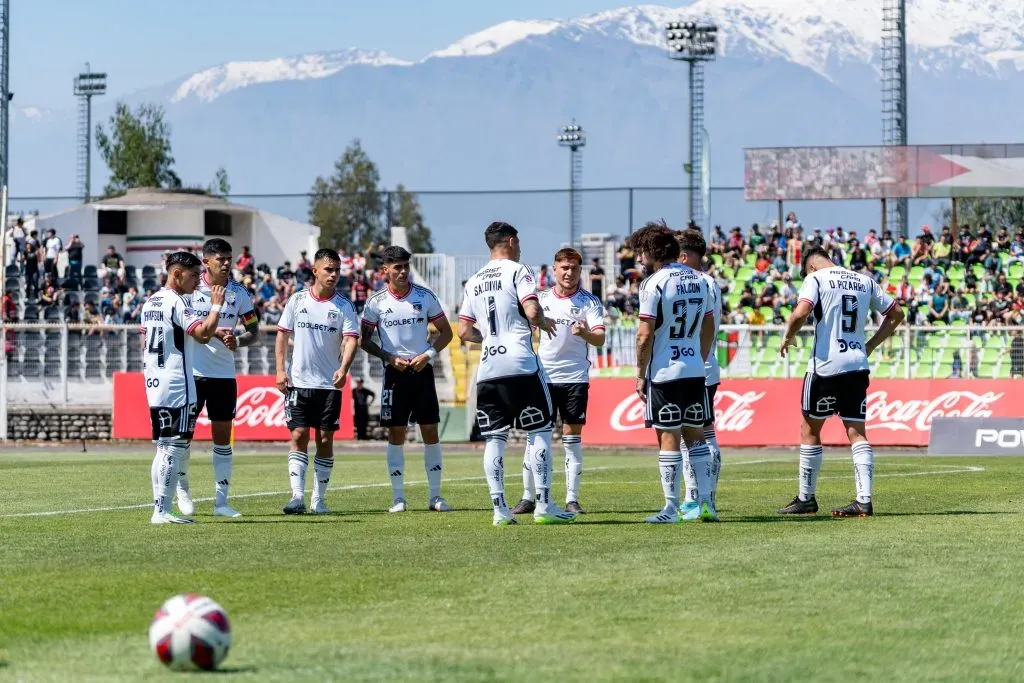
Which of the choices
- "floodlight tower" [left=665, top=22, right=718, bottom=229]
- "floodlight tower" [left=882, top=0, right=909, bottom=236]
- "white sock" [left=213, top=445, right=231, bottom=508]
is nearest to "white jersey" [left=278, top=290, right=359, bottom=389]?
"white sock" [left=213, top=445, right=231, bottom=508]

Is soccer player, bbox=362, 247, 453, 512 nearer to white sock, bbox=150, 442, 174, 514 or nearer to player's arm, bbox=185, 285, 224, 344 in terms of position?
player's arm, bbox=185, 285, 224, 344

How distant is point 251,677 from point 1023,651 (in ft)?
11.4

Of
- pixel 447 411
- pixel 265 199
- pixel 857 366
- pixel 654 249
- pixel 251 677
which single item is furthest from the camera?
pixel 265 199

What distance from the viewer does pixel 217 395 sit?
48.6ft

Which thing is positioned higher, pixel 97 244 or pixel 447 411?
pixel 97 244

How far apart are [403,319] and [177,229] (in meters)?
43.2

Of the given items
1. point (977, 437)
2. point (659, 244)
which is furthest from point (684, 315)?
point (977, 437)

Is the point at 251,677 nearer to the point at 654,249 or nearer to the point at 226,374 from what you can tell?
the point at 654,249

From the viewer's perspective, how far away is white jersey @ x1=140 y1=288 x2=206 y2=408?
43.7 feet

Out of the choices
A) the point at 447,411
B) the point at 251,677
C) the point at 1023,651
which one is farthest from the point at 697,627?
the point at 447,411

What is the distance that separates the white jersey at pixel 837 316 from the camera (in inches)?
547

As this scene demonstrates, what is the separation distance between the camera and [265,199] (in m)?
52.1

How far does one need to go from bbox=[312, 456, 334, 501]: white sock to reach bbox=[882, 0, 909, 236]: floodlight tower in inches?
1513

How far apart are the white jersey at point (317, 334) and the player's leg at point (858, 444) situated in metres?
4.42
